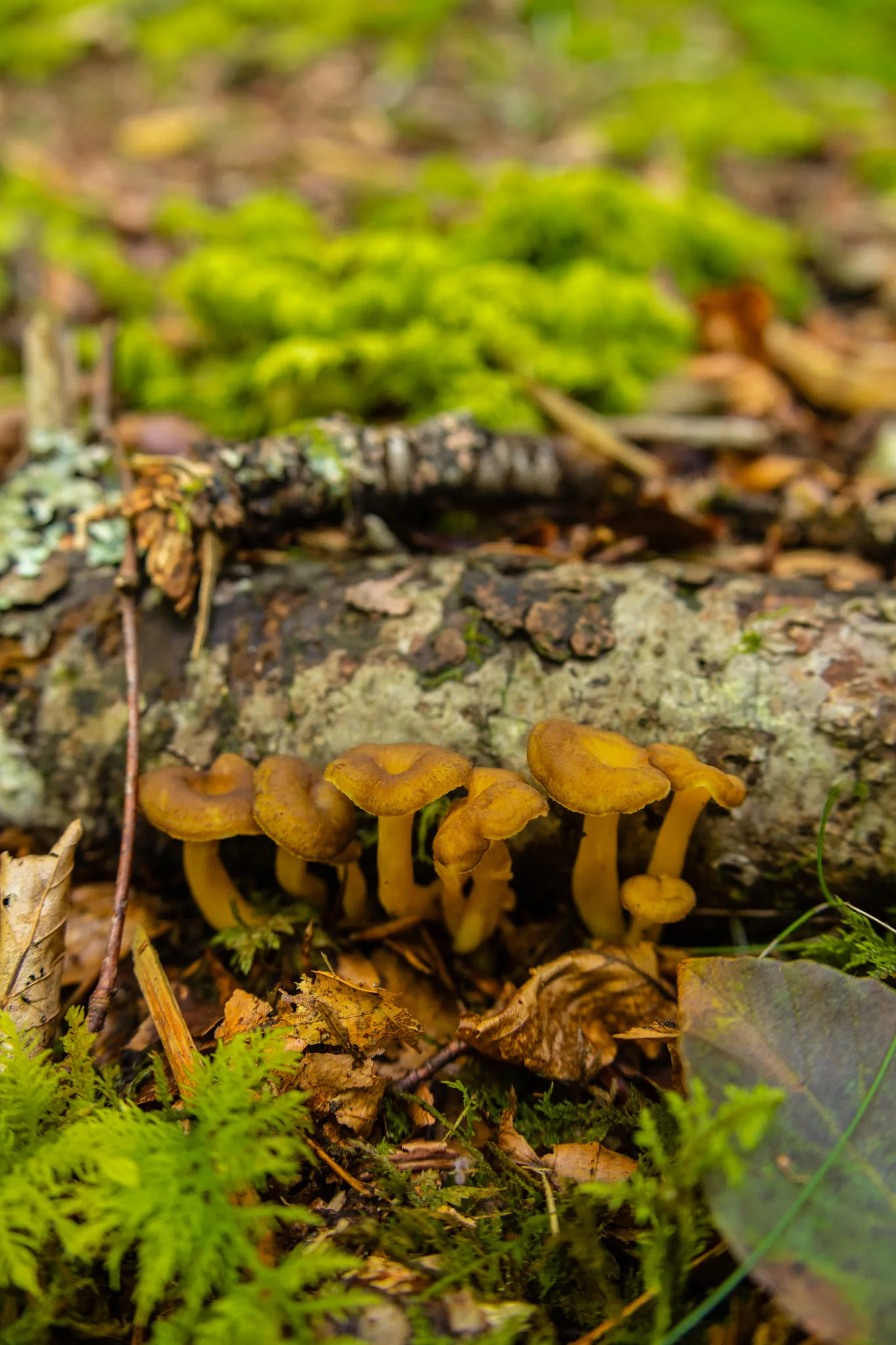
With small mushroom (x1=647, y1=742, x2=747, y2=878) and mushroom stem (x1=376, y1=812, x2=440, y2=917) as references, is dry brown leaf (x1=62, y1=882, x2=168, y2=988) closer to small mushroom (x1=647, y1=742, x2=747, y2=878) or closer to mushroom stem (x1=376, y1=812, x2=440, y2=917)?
mushroom stem (x1=376, y1=812, x2=440, y2=917)

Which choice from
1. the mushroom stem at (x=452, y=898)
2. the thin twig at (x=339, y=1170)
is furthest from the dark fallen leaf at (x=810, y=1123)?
the thin twig at (x=339, y=1170)

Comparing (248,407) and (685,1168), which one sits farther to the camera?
(248,407)

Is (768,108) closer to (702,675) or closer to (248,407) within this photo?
(248,407)

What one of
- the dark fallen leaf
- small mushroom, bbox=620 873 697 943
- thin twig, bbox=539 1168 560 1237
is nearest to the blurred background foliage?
small mushroom, bbox=620 873 697 943

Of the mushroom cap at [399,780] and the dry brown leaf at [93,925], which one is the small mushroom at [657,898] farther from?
the dry brown leaf at [93,925]

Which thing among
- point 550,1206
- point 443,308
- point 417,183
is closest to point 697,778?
point 550,1206

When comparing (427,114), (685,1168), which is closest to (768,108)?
(427,114)
